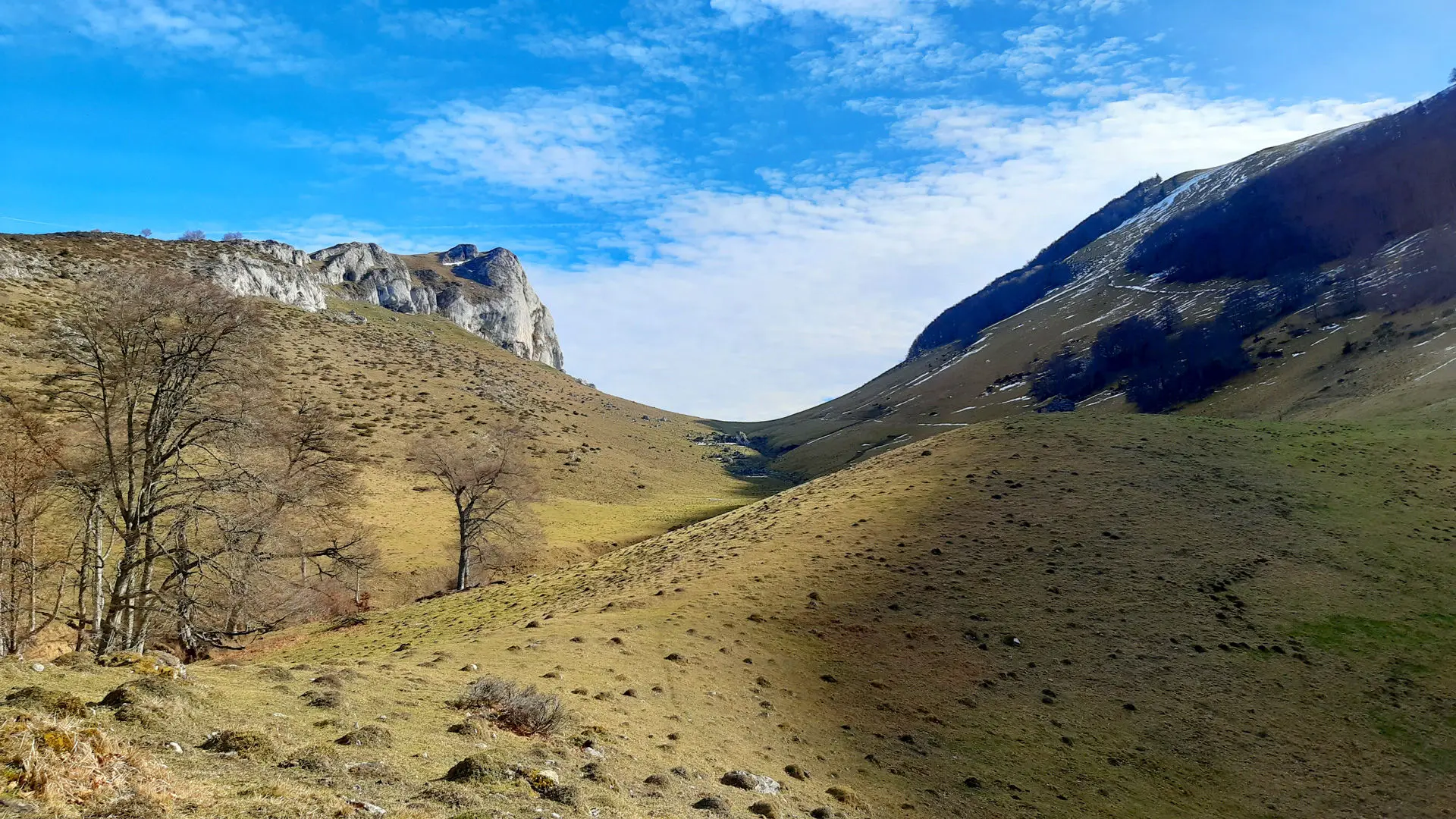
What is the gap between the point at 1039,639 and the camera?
2738 centimetres

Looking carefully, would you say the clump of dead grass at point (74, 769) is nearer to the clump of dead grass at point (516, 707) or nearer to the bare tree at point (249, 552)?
the clump of dead grass at point (516, 707)

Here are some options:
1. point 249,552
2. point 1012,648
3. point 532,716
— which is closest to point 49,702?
point 532,716

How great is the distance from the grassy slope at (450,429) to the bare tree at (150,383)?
15588 mm

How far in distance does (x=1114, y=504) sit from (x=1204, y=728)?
57.8 feet

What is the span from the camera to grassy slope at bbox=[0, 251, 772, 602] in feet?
187

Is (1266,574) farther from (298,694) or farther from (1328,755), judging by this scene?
(298,694)

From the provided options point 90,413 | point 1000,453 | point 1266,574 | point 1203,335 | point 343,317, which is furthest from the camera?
point 1203,335

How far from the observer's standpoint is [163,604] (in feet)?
65.1

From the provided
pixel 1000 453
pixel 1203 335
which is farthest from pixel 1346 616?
pixel 1203 335

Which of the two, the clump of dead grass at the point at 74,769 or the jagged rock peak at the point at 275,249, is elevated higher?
the jagged rock peak at the point at 275,249

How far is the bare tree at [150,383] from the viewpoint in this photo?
59.2 feet

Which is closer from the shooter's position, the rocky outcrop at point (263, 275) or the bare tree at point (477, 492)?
the bare tree at point (477, 492)

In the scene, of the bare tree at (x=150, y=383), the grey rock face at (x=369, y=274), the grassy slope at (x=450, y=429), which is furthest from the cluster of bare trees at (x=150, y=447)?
the grey rock face at (x=369, y=274)

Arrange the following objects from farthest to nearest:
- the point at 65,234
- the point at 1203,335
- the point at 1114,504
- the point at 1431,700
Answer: the point at 1203,335 < the point at 65,234 < the point at 1114,504 < the point at 1431,700
